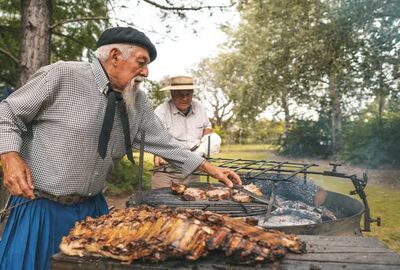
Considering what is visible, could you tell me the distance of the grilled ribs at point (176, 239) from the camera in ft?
5.95

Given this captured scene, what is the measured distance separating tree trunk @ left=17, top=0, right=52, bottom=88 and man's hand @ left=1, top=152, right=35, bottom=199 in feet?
14.9

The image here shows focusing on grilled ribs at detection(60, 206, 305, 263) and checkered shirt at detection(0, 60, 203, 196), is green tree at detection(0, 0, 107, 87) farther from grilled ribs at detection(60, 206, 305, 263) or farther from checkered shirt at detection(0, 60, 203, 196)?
grilled ribs at detection(60, 206, 305, 263)

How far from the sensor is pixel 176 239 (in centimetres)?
184

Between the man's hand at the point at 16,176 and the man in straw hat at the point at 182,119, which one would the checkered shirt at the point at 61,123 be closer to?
the man's hand at the point at 16,176

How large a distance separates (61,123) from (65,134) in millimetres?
71

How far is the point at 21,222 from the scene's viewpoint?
2.54 m

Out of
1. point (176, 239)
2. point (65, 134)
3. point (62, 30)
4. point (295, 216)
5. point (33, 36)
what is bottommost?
point (295, 216)

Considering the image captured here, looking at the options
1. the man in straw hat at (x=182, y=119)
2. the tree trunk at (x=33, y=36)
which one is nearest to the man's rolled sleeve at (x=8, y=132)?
the man in straw hat at (x=182, y=119)

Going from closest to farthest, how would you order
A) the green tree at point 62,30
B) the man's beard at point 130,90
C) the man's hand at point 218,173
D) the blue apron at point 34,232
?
1. the blue apron at point 34,232
2. the man's beard at point 130,90
3. the man's hand at point 218,173
4. the green tree at point 62,30

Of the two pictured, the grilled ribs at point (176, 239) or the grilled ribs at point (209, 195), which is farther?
the grilled ribs at point (209, 195)

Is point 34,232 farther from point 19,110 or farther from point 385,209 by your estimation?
point 385,209

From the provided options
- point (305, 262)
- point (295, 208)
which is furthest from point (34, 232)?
point (295, 208)

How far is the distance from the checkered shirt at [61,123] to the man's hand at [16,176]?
10 centimetres

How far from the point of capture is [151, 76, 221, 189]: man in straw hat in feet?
17.6
